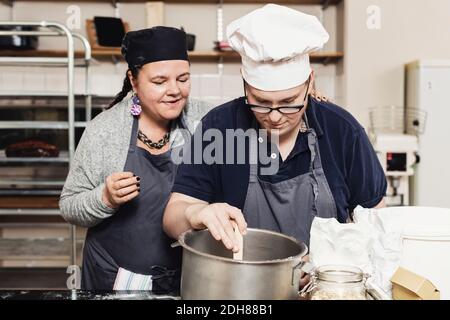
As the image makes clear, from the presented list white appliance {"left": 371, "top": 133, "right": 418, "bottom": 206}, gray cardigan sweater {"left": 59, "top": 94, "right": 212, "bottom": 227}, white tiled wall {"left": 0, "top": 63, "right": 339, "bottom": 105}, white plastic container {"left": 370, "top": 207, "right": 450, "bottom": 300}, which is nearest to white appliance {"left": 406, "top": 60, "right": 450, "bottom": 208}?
white appliance {"left": 371, "top": 133, "right": 418, "bottom": 206}

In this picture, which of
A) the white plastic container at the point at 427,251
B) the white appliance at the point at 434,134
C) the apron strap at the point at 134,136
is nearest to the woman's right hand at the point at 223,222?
the white plastic container at the point at 427,251

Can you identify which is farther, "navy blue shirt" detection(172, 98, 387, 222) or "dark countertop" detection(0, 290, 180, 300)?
"navy blue shirt" detection(172, 98, 387, 222)

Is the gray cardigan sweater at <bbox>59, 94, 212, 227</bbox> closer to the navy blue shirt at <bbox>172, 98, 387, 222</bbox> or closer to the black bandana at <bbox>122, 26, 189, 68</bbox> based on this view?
the black bandana at <bbox>122, 26, 189, 68</bbox>

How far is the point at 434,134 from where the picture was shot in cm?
369

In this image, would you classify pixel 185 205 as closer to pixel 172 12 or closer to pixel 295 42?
pixel 295 42

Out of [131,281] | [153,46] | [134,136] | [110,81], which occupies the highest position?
[110,81]

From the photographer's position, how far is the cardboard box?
887 mm

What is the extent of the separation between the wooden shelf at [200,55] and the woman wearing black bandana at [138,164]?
2301mm

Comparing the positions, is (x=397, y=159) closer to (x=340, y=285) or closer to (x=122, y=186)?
(x=122, y=186)

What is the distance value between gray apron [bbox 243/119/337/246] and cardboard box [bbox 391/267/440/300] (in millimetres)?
468

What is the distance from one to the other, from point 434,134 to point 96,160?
9.17ft

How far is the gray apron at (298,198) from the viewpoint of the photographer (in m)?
1.40

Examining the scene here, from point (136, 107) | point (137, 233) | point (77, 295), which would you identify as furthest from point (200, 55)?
point (77, 295)

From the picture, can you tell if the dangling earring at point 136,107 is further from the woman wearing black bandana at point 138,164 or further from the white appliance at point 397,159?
the white appliance at point 397,159
